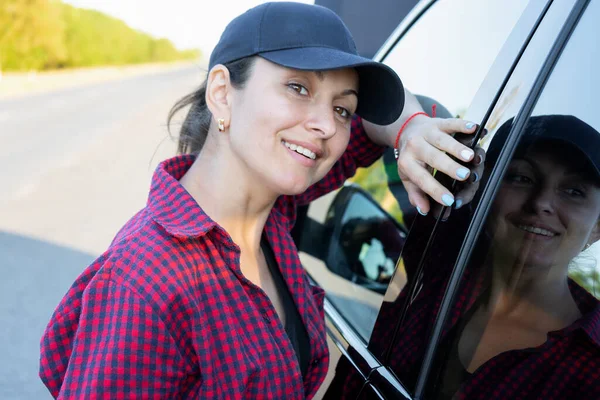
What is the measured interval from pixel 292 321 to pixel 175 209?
18.3 inches

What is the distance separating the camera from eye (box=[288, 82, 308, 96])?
1.47m

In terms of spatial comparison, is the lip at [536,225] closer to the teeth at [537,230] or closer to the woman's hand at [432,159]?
the teeth at [537,230]

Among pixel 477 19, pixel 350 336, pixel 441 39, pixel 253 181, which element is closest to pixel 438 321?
pixel 350 336

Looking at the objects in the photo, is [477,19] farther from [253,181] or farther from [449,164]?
[253,181]

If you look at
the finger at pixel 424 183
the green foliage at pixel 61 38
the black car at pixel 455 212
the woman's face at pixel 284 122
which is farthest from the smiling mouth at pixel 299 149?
the green foliage at pixel 61 38

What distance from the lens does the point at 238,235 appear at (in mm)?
1669

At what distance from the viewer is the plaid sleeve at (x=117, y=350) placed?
1.12m

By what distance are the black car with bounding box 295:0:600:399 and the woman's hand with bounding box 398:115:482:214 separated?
0.03 meters

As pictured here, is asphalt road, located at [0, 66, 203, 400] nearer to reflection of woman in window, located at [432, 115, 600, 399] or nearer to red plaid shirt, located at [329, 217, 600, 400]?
red plaid shirt, located at [329, 217, 600, 400]

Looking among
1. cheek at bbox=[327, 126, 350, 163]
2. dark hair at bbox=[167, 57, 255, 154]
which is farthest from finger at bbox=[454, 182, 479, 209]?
dark hair at bbox=[167, 57, 255, 154]

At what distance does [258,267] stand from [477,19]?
0.90 metres

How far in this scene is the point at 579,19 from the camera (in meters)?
1.04

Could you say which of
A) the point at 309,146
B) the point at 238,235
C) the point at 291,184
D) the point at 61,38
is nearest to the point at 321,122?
the point at 309,146

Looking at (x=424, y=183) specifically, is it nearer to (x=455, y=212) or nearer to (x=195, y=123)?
(x=455, y=212)
